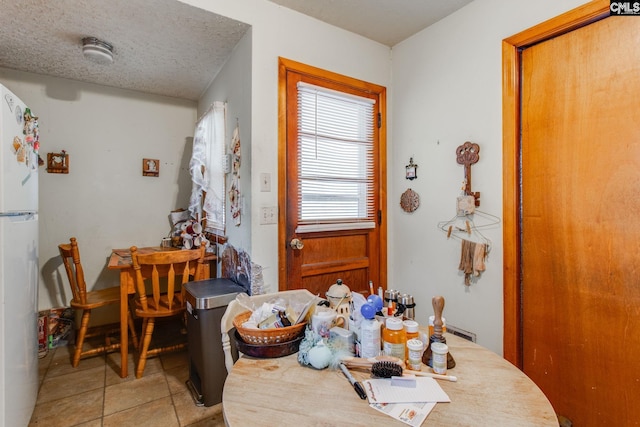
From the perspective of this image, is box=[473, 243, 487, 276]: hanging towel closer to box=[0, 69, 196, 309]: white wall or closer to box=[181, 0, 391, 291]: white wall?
box=[181, 0, 391, 291]: white wall

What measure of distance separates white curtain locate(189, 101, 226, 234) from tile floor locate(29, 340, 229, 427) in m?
1.10

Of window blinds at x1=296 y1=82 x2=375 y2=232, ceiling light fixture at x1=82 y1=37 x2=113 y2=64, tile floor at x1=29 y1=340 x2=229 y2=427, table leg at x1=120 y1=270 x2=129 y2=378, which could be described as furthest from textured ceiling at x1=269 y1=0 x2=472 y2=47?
tile floor at x1=29 y1=340 x2=229 y2=427

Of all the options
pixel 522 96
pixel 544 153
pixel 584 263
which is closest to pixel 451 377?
pixel 584 263

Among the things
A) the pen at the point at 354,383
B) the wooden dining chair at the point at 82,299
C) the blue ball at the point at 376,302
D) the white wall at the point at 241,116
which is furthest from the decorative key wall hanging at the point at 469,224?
the wooden dining chair at the point at 82,299

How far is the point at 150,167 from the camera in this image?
2992 mm

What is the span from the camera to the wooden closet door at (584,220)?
1314 millimetres

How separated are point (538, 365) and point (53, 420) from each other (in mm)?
2689

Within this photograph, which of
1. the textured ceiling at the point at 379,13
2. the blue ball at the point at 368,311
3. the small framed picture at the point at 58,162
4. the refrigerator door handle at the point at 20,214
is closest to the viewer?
the blue ball at the point at 368,311

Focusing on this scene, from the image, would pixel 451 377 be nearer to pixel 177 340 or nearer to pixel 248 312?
pixel 248 312

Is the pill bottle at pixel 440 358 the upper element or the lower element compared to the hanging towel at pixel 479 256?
lower

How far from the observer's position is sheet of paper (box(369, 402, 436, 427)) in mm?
731

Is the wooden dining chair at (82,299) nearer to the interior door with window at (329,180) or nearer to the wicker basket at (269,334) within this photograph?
the interior door with window at (329,180)

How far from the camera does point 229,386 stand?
87 centimetres

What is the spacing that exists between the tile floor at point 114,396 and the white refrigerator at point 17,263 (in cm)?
19
